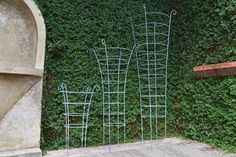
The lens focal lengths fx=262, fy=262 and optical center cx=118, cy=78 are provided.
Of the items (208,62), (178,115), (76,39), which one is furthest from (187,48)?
(76,39)

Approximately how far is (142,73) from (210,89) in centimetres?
93

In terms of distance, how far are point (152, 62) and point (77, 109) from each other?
128 cm

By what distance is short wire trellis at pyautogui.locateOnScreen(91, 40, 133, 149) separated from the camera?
3.38 m

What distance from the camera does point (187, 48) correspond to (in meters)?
3.72

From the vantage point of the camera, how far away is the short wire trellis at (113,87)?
3.38 metres

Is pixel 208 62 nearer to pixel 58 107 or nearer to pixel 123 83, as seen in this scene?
pixel 123 83

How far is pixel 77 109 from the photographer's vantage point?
10.6 feet

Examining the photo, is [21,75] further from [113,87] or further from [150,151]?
[150,151]

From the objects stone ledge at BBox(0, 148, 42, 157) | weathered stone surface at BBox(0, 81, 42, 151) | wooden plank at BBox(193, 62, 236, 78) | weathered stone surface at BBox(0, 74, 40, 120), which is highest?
wooden plank at BBox(193, 62, 236, 78)

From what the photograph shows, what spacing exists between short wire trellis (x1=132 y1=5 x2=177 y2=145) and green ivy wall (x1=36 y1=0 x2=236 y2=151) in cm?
10

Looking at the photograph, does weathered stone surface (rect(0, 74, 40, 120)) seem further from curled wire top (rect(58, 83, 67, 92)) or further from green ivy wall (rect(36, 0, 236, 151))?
curled wire top (rect(58, 83, 67, 92))

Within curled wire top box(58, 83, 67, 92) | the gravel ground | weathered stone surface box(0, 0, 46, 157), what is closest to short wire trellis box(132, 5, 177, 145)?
the gravel ground

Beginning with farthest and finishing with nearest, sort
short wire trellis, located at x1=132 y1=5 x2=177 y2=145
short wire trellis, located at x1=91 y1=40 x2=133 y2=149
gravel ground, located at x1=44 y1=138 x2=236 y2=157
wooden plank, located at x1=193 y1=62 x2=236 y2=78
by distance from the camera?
short wire trellis, located at x1=132 y1=5 x2=177 y2=145, short wire trellis, located at x1=91 y1=40 x2=133 y2=149, wooden plank, located at x1=193 y1=62 x2=236 y2=78, gravel ground, located at x1=44 y1=138 x2=236 y2=157

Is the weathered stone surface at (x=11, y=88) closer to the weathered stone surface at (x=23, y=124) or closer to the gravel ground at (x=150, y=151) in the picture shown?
the weathered stone surface at (x=23, y=124)
